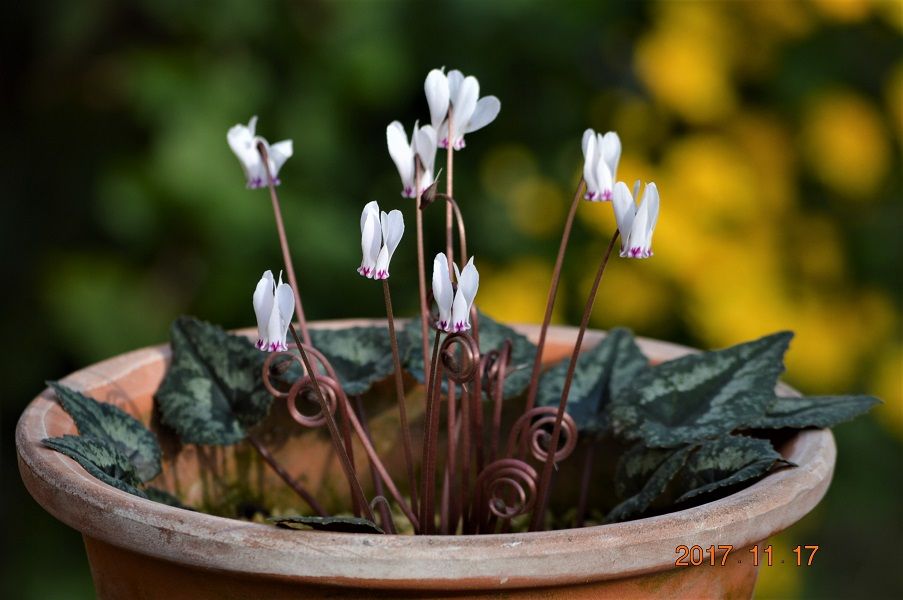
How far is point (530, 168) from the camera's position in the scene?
1991 mm

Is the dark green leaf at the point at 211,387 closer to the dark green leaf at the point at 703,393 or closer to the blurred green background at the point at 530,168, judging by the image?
the dark green leaf at the point at 703,393

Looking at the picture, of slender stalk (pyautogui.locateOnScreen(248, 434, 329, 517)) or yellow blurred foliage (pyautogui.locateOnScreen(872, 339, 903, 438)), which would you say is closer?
slender stalk (pyautogui.locateOnScreen(248, 434, 329, 517))

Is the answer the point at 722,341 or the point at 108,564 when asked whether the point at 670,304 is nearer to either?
the point at 722,341

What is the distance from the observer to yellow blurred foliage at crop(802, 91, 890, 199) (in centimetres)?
195

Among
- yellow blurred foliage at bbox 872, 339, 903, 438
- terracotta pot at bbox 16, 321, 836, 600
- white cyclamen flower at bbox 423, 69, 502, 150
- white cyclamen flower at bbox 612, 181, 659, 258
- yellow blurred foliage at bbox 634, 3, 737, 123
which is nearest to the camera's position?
terracotta pot at bbox 16, 321, 836, 600

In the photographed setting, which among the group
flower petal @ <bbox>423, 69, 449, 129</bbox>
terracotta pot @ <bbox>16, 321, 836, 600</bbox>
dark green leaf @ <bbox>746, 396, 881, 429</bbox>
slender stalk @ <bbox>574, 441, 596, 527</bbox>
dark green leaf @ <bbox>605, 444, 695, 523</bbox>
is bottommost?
slender stalk @ <bbox>574, 441, 596, 527</bbox>

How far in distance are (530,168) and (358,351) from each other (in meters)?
0.83

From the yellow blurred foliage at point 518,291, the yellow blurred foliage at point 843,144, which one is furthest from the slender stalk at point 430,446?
the yellow blurred foliage at point 843,144

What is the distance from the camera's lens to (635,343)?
1.28 meters

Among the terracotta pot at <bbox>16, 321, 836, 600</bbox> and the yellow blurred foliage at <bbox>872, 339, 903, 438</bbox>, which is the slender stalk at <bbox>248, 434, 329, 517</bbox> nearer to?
the terracotta pot at <bbox>16, 321, 836, 600</bbox>

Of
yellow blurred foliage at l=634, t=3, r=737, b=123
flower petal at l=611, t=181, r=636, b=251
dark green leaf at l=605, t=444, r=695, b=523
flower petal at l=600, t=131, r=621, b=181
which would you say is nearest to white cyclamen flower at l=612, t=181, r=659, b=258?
flower petal at l=611, t=181, r=636, b=251

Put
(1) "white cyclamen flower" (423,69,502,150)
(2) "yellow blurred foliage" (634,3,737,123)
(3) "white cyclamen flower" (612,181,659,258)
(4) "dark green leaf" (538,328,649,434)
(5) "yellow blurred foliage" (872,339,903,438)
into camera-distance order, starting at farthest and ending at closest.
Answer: (5) "yellow blurred foliage" (872,339,903,438) → (2) "yellow blurred foliage" (634,3,737,123) → (4) "dark green leaf" (538,328,649,434) → (1) "white cyclamen flower" (423,69,502,150) → (3) "white cyclamen flower" (612,181,659,258)

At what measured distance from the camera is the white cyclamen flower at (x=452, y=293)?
82 cm

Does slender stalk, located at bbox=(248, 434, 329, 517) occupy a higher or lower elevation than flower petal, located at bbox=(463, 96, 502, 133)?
lower
